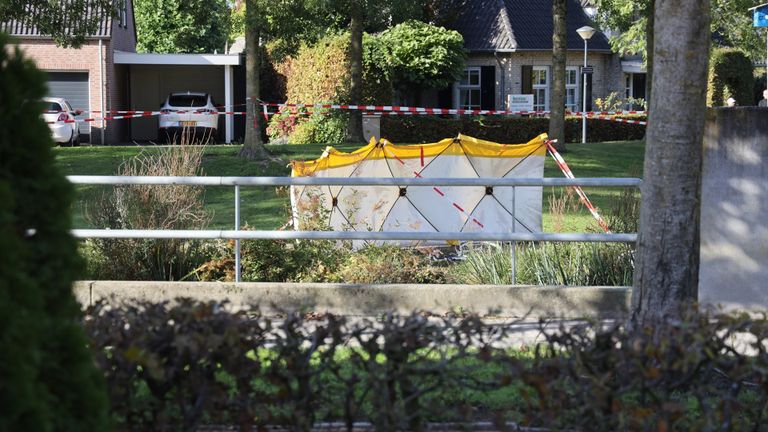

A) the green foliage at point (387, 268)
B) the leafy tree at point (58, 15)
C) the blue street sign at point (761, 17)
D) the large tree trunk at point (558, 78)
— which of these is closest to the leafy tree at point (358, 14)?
the large tree trunk at point (558, 78)

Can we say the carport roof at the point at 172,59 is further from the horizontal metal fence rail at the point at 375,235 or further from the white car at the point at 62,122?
the horizontal metal fence rail at the point at 375,235

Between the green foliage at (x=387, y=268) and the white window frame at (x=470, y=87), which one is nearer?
the green foliage at (x=387, y=268)

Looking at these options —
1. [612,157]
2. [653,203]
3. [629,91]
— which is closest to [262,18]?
[612,157]

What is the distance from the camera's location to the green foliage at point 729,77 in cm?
4034

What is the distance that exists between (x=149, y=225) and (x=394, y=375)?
19.9 ft

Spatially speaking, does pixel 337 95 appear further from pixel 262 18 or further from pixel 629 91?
pixel 629 91

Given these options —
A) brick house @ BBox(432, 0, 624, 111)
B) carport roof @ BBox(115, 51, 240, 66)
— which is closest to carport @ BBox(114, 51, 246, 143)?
carport roof @ BBox(115, 51, 240, 66)

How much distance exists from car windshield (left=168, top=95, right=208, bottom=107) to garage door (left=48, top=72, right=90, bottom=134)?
3.11 meters

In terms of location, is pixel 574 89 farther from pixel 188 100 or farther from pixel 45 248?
pixel 45 248

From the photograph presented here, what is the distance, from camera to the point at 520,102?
38.9 metres

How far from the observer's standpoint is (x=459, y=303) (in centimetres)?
859

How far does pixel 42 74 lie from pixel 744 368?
115 inches

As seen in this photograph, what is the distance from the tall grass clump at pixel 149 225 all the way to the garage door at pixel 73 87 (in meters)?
27.4

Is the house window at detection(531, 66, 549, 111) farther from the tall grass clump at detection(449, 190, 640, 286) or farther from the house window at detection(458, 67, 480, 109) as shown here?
the tall grass clump at detection(449, 190, 640, 286)
